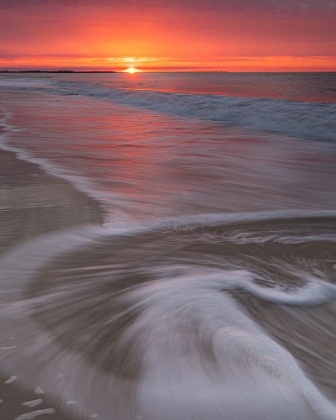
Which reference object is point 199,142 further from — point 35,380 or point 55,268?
point 35,380

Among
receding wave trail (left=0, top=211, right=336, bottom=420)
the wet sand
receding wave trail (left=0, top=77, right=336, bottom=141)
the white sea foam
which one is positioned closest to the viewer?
the white sea foam

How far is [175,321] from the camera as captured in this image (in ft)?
6.32

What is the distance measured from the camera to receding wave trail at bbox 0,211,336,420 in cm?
147

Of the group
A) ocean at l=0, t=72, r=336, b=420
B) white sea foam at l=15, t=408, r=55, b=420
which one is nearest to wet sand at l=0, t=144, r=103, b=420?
ocean at l=0, t=72, r=336, b=420

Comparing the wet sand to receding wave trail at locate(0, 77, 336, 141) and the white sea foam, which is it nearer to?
the white sea foam

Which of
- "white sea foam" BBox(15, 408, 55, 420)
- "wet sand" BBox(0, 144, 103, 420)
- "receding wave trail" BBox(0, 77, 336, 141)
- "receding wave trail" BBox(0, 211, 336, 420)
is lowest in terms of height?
"receding wave trail" BBox(0, 77, 336, 141)

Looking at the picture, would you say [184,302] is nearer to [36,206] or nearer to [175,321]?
[175,321]

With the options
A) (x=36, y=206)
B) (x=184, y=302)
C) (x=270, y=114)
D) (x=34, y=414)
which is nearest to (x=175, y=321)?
(x=184, y=302)

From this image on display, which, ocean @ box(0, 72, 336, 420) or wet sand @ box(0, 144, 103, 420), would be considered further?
wet sand @ box(0, 144, 103, 420)

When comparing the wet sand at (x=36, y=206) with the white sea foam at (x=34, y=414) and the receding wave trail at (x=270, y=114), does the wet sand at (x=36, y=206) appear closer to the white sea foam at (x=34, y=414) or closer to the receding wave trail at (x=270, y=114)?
the white sea foam at (x=34, y=414)

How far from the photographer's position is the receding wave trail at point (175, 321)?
1.47 m

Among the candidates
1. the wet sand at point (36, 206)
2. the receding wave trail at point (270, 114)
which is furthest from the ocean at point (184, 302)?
the receding wave trail at point (270, 114)

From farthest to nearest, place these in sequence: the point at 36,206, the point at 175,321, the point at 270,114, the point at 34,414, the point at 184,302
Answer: the point at 270,114
the point at 36,206
the point at 184,302
the point at 175,321
the point at 34,414

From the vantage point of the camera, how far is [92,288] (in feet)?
7.16
